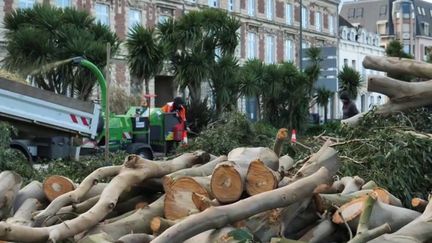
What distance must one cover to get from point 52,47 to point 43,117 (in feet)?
39.3

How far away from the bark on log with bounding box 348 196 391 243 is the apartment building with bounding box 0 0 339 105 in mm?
27449

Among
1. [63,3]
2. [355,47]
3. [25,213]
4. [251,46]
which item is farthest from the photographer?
[355,47]

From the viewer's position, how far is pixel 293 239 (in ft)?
13.1

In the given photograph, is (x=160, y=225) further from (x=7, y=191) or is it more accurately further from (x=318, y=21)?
(x=318, y=21)

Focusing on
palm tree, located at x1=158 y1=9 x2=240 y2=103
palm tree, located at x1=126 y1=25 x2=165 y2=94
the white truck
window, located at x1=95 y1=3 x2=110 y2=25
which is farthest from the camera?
window, located at x1=95 y1=3 x2=110 y2=25

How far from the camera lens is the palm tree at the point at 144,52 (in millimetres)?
25781

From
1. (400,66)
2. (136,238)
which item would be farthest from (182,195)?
(400,66)

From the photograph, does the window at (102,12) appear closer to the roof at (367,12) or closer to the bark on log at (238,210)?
the bark on log at (238,210)

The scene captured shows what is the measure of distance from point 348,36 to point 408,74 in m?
61.2

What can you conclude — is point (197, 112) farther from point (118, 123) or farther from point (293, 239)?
point (293, 239)

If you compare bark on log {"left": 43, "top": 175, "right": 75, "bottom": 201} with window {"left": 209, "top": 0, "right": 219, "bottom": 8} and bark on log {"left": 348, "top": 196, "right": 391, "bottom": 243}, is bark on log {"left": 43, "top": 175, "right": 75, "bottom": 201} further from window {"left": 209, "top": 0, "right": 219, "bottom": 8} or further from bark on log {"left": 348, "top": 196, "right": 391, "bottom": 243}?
window {"left": 209, "top": 0, "right": 219, "bottom": 8}

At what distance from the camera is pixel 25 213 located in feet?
13.7

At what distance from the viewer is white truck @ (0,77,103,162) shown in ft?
35.7

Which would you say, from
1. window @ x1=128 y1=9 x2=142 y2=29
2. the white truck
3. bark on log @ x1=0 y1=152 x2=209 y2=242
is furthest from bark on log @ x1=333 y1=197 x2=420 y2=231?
window @ x1=128 y1=9 x2=142 y2=29
